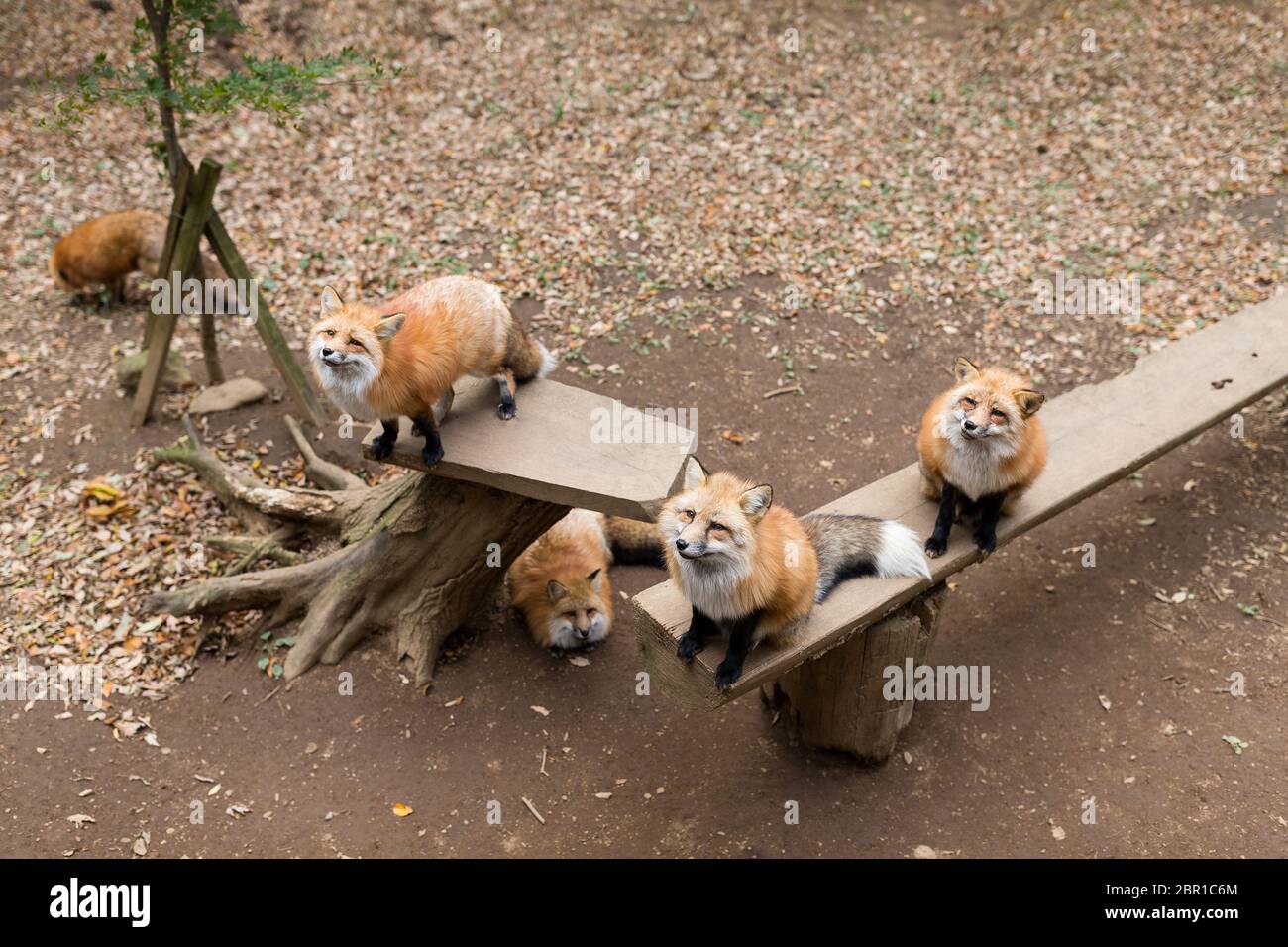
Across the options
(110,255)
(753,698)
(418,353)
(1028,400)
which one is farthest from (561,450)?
(110,255)

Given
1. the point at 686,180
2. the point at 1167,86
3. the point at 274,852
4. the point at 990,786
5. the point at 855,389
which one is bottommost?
the point at 274,852

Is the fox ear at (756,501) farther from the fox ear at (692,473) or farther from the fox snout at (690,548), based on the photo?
the fox ear at (692,473)

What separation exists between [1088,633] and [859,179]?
5.77m

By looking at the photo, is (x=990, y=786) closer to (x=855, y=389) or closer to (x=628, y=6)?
(x=855, y=389)

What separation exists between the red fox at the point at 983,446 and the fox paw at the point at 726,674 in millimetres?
1264

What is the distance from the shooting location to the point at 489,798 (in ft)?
16.0

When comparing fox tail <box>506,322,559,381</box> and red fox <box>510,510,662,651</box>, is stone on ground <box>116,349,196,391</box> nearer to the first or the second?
red fox <box>510,510,662,651</box>

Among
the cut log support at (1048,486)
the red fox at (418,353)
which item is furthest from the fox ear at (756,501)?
the red fox at (418,353)

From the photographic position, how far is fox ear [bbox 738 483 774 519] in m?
3.44

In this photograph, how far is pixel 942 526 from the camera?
4.49 metres

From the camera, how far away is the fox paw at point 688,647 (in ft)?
12.9

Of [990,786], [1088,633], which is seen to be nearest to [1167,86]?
[1088,633]

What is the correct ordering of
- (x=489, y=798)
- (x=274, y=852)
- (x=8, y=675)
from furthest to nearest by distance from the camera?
1. (x=8, y=675)
2. (x=489, y=798)
3. (x=274, y=852)

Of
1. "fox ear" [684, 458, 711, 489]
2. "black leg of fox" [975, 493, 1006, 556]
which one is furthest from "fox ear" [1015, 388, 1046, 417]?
"fox ear" [684, 458, 711, 489]
